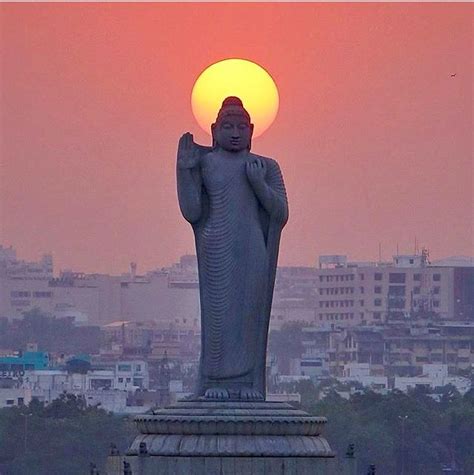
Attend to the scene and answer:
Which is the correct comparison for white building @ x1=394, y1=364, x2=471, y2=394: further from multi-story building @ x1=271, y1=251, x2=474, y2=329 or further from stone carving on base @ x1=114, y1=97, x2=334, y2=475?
stone carving on base @ x1=114, y1=97, x2=334, y2=475

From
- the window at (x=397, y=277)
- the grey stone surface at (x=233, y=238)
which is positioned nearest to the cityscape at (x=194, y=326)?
the window at (x=397, y=277)

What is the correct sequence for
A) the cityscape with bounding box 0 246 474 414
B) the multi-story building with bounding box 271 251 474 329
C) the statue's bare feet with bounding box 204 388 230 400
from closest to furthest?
the statue's bare feet with bounding box 204 388 230 400 → the cityscape with bounding box 0 246 474 414 → the multi-story building with bounding box 271 251 474 329

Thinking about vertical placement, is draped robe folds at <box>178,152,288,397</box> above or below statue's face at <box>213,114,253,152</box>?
below

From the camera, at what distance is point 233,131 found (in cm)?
3306

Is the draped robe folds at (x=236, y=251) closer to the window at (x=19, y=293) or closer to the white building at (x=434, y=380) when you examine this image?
the white building at (x=434, y=380)

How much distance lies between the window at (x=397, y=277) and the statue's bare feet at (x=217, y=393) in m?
137

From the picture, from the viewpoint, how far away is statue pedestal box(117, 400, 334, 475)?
31.7 m

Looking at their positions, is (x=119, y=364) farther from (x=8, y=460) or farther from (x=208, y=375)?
(x=208, y=375)

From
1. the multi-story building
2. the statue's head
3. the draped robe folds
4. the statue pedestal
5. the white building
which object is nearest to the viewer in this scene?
the statue pedestal

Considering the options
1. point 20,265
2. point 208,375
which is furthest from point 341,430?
point 20,265

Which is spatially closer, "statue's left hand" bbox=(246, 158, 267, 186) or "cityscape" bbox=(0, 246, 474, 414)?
"statue's left hand" bbox=(246, 158, 267, 186)

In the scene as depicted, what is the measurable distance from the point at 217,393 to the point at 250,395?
28cm

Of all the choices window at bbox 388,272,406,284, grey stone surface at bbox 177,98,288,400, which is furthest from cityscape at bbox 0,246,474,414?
grey stone surface at bbox 177,98,288,400

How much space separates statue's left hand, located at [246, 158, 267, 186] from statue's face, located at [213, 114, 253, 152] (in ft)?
0.62
